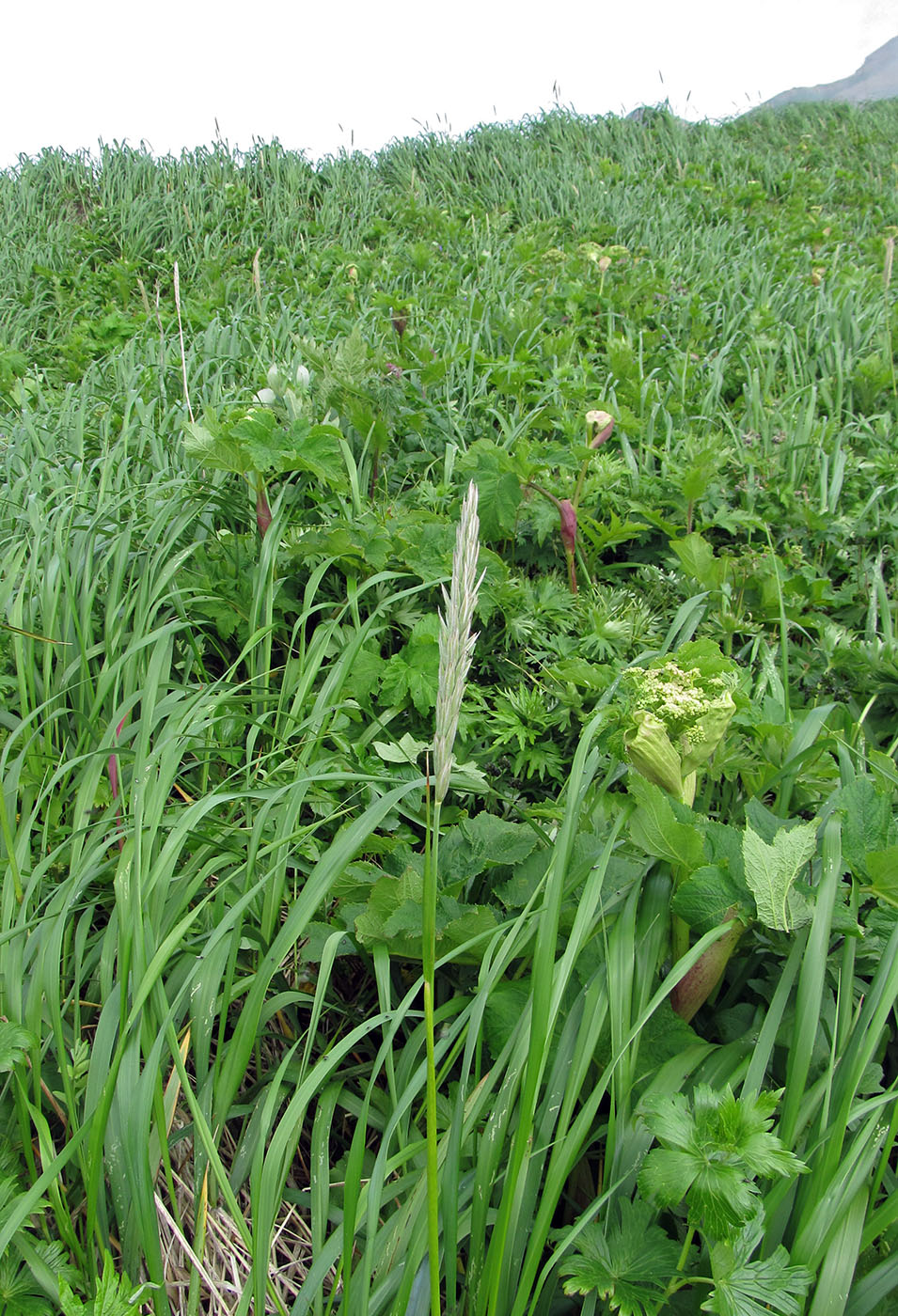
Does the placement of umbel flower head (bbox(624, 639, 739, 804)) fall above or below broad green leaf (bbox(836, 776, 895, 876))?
above

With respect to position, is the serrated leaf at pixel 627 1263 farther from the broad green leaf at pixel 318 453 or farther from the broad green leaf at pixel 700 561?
the broad green leaf at pixel 318 453

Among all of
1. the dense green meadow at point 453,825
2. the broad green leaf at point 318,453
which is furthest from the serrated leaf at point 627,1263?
the broad green leaf at point 318,453

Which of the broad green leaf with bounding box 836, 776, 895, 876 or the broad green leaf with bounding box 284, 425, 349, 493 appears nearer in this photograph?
the broad green leaf with bounding box 836, 776, 895, 876

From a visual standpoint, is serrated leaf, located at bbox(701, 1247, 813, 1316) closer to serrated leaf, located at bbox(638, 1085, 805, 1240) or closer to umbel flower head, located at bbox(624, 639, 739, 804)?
serrated leaf, located at bbox(638, 1085, 805, 1240)

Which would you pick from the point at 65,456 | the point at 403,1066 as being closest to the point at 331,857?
the point at 403,1066

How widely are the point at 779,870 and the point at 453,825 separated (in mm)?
673

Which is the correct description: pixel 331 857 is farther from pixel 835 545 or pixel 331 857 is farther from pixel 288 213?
pixel 288 213

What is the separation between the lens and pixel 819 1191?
896 millimetres

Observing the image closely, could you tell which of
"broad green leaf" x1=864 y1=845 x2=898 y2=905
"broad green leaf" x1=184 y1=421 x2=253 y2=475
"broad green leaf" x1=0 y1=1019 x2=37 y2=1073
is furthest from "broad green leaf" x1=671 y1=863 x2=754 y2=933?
"broad green leaf" x1=184 y1=421 x2=253 y2=475

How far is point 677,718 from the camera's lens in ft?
3.92

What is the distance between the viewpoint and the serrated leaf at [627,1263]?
87cm

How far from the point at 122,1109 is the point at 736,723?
1.16 meters

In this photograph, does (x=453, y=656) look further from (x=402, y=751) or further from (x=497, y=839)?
(x=402, y=751)

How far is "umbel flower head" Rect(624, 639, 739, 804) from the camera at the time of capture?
119 centimetres
